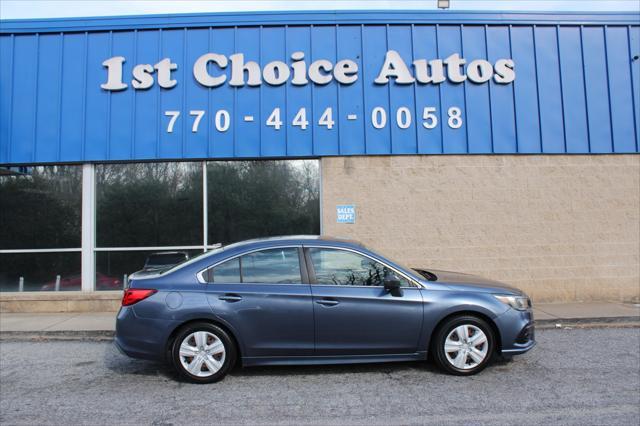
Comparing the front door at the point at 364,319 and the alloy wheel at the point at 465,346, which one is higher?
the front door at the point at 364,319

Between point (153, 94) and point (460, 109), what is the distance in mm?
6116

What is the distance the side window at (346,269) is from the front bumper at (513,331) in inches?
42.7

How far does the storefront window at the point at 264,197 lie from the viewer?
9.34m

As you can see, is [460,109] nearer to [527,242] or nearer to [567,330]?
[527,242]

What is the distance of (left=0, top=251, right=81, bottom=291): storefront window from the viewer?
30.5 feet

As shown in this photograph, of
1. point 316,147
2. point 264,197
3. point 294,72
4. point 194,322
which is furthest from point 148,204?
point 194,322

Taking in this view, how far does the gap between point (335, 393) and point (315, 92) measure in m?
6.26

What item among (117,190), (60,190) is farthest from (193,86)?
(60,190)

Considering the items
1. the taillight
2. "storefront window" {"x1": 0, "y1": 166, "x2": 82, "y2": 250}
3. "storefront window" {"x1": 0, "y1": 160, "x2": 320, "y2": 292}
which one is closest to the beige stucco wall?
"storefront window" {"x1": 0, "y1": 160, "x2": 320, "y2": 292}

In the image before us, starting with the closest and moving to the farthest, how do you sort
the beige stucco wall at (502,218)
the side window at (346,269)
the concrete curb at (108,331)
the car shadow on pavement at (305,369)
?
1. the side window at (346,269)
2. the car shadow on pavement at (305,369)
3. the concrete curb at (108,331)
4. the beige stucco wall at (502,218)

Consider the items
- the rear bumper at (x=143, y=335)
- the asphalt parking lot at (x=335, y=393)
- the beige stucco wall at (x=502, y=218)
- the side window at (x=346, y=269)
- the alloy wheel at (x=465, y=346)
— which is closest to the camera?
the asphalt parking lot at (x=335, y=393)

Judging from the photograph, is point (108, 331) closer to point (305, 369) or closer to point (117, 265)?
point (117, 265)

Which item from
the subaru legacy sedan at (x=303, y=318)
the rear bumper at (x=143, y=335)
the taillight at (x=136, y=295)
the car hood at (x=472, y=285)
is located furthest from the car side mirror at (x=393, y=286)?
the taillight at (x=136, y=295)

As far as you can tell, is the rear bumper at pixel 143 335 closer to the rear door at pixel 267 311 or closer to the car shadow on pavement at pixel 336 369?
the rear door at pixel 267 311
